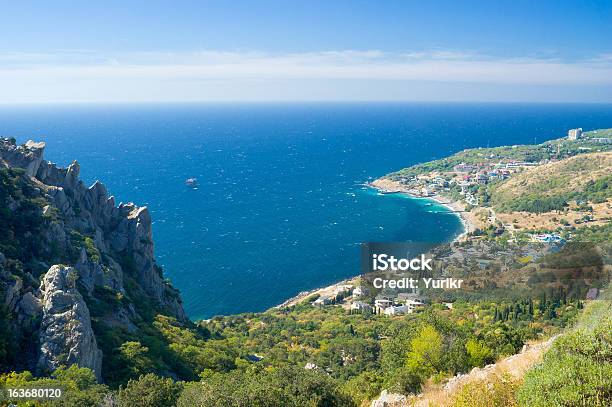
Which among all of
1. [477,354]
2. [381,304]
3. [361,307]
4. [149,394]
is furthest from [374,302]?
[149,394]

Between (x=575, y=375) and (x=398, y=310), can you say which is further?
(x=398, y=310)

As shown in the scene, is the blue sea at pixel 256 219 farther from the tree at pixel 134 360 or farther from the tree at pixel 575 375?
the tree at pixel 575 375

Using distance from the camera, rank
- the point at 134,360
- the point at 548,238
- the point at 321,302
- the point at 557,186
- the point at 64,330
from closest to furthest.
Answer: the point at 64,330, the point at 134,360, the point at 321,302, the point at 548,238, the point at 557,186

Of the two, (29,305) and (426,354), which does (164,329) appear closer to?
(29,305)

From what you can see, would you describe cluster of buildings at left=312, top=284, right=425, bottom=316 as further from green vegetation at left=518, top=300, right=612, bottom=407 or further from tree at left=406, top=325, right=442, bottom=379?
green vegetation at left=518, top=300, right=612, bottom=407

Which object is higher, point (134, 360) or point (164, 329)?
point (134, 360)

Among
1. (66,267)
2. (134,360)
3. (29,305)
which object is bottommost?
(134,360)
